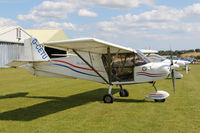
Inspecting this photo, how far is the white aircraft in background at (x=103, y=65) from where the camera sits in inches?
368

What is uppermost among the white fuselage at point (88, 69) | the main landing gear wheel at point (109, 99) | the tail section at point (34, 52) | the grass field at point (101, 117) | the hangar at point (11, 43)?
the hangar at point (11, 43)

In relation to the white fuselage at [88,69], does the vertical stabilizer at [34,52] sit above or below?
above

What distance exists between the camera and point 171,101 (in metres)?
9.51

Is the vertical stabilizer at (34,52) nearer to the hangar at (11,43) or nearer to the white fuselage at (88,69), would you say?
the white fuselage at (88,69)

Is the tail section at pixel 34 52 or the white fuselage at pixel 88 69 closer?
the white fuselage at pixel 88 69

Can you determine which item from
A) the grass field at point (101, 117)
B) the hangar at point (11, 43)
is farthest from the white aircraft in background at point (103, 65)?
the hangar at point (11, 43)

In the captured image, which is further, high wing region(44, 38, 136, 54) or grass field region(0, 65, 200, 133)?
high wing region(44, 38, 136, 54)

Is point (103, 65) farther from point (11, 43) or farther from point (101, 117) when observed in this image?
point (11, 43)

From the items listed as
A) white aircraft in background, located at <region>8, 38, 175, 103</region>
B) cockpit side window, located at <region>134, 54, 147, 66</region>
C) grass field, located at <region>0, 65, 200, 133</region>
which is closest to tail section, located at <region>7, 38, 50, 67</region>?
white aircraft in background, located at <region>8, 38, 175, 103</region>

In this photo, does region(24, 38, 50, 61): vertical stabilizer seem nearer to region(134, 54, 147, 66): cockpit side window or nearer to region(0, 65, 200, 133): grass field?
region(0, 65, 200, 133): grass field

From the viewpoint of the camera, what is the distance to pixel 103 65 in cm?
1030

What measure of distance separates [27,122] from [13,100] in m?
3.99

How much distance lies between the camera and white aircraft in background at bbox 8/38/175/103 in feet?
30.6

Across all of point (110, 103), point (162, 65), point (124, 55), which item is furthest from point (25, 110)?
point (162, 65)
